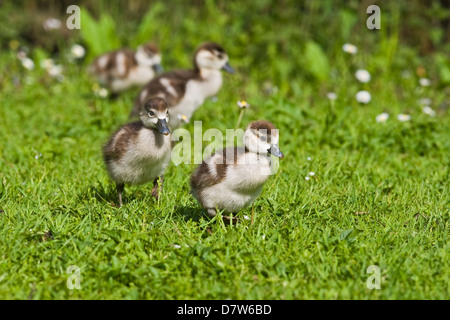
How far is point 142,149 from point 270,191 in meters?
1.10

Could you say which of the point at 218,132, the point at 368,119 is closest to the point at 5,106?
the point at 218,132

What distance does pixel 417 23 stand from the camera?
32.8 ft

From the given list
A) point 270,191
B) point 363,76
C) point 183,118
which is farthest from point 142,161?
point 363,76

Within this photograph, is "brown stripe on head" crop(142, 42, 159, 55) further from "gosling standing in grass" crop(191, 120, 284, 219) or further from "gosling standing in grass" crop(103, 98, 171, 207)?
"gosling standing in grass" crop(191, 120, 284, 219)

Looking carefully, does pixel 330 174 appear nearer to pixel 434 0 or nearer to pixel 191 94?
pixel 191 94

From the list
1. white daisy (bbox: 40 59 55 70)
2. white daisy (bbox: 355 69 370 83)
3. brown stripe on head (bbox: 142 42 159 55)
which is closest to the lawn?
white daisy (bbox: 40 59 55 70)

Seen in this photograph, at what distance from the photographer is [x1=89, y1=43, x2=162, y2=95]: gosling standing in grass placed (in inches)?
364

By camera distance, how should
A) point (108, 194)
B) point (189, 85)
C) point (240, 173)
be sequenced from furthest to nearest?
point (189, 85) < point (108, 194) < point (240, 173)

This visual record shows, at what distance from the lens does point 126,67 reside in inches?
366

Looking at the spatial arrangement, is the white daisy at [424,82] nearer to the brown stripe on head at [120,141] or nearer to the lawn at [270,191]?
the lawn at [270,191]

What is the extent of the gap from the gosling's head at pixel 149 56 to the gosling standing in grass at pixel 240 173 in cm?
500

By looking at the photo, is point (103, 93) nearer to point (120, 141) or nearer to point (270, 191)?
point (120, 141)

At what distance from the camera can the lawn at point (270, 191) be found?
402 cm

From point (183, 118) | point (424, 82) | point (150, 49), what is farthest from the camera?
point (150, 49)
